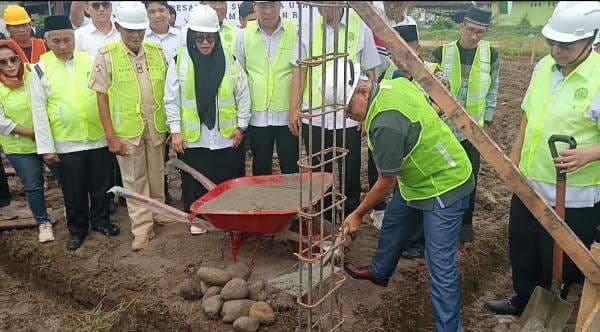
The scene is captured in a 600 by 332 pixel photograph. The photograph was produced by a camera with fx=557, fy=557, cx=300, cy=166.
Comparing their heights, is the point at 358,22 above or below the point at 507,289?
above

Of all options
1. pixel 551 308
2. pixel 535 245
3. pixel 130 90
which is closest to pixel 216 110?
pixel 130 90

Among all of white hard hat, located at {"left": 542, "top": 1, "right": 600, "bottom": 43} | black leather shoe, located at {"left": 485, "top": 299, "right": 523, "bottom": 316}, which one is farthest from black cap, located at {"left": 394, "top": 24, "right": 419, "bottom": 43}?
black leather shoe, located at {"left": 485, "top": 299, "right": 523, "bottom": 316}

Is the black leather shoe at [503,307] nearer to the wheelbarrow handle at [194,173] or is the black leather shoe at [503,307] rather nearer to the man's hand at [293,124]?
the man's hand at [293,124]

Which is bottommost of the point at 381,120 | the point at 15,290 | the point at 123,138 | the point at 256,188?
the point at 15,290

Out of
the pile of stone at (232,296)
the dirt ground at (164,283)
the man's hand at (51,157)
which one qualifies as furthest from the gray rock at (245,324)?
the man's hand at (51,157)

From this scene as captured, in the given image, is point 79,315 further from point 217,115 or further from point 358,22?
point 358,22

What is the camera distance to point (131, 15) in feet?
14.6

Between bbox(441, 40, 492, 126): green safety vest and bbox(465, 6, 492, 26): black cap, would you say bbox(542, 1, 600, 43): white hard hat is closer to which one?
bbox(465, 6, 492, 26): black cap

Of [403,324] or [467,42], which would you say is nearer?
[403,324]

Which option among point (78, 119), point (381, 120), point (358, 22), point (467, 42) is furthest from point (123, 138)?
point (467, 42)

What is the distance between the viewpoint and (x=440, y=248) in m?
3.41

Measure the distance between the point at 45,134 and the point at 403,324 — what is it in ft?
11.1

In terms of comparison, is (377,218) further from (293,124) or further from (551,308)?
(551,308)

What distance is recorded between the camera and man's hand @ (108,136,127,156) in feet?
15.8
